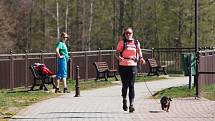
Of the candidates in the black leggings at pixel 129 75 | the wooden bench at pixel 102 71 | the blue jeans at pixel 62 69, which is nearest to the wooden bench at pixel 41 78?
the blue jeans at pixel 62 69

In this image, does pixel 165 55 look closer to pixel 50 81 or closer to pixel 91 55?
pixel 91 55

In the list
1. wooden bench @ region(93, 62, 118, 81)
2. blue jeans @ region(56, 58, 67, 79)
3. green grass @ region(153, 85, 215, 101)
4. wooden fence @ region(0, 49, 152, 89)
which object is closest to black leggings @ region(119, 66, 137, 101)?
green grass @ region(153, 85, 215, 101)

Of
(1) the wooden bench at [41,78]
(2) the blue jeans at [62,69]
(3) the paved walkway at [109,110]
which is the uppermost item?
(2) the blue jeans at [62,69]

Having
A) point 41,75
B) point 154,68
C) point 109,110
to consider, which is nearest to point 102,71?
point 154,68

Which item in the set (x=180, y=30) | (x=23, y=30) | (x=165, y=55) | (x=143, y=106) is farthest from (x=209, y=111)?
(x=23, y=30)

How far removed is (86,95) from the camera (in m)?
18.8

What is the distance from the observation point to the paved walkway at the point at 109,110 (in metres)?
12.8

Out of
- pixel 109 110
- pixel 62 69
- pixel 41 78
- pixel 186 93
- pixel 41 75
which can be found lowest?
pixel 109 110

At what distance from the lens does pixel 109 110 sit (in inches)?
560

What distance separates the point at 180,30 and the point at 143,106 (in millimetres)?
39177

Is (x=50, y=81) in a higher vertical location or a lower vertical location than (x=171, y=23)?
lower

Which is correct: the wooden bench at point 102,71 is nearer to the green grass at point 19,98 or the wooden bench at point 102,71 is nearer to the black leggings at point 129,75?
the green grass at point 19,98

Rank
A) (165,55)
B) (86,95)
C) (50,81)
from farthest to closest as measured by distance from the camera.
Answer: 1. (165,55)
2. (50,81)
3. (86,95)

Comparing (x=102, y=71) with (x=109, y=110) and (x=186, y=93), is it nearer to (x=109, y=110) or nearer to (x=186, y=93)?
(x=186, y=93)
